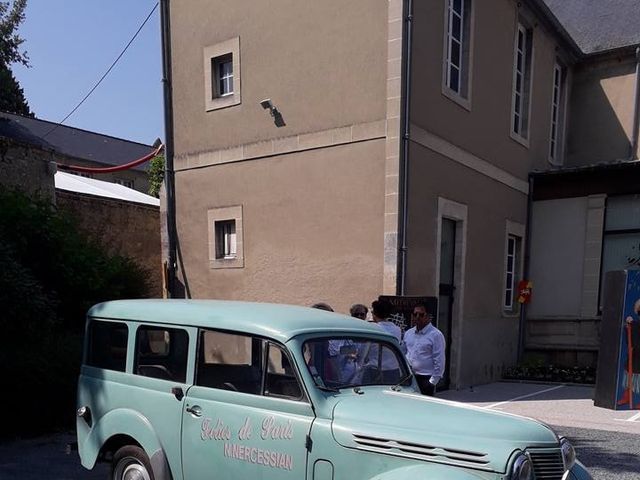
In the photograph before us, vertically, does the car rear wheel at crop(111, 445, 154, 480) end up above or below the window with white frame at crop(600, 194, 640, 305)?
below

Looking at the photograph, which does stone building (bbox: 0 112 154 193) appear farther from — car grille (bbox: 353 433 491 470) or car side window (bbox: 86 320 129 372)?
car grille (bbox: 353 433 491 470)

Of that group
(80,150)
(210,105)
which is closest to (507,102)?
(210,105)

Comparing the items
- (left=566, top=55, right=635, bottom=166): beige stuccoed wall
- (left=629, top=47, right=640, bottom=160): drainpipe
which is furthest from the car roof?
(left=566, top=55, right=635, bottom=166): beige stuccoed wall

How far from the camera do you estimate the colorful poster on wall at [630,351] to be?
7988 mm

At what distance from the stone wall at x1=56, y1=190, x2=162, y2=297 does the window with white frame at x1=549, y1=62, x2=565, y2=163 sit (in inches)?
416

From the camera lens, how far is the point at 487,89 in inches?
412

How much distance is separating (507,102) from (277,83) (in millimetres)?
5114

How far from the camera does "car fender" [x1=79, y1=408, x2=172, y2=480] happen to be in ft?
12.4

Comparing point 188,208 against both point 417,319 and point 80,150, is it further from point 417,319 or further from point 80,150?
point 80,150

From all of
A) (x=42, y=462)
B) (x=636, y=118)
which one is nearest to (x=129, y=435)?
(x=42, y=462)

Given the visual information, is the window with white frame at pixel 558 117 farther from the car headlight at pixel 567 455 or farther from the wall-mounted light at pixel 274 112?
the car headlight at pixel 567 455

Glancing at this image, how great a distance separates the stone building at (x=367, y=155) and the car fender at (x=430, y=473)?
5.29 meters

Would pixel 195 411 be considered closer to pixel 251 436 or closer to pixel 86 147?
pixel 251 436

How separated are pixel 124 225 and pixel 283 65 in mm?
5789
